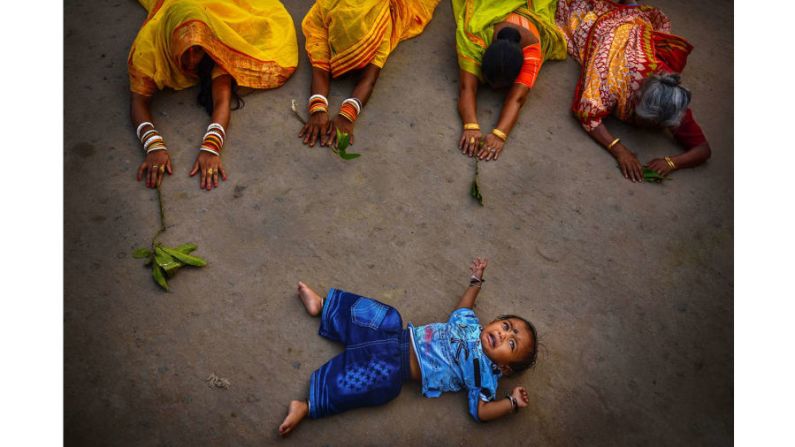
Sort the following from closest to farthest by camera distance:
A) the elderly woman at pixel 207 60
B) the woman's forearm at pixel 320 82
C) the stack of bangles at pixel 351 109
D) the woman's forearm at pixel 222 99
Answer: the elderly woman at pixel 207 60 < the woman's forearm at pixel 222 99 < the stack of bangles at pixel 351 109 < the woman's forearm at pixel 320 82

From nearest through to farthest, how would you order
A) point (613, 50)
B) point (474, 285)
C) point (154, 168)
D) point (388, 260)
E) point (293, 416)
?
point (293, 416)
point (474, 285)
point (388, 260)
point (154, 168)
point (613, 50)

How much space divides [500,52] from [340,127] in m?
1.04

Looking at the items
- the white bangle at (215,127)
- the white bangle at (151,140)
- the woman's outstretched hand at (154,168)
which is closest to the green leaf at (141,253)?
the woman's outstretched hand at (154,168)

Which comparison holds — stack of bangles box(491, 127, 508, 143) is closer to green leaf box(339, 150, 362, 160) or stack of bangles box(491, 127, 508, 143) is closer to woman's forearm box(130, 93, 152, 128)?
green leaf box(339, 150, 362, 160)

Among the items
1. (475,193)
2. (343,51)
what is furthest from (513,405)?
(343,51)

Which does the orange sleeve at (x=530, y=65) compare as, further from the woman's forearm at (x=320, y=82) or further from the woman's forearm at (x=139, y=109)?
the woman's forearm at (x=139, y=109)

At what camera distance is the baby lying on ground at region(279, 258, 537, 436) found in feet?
8.06

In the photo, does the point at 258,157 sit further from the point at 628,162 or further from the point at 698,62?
the point at 698,62

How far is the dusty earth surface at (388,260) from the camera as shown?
251 centimetres

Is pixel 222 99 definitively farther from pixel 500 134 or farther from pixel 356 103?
pixel 500 134

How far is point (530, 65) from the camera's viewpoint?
366cm

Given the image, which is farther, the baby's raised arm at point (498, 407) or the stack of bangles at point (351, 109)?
the stack of bangles at point (351, 109)

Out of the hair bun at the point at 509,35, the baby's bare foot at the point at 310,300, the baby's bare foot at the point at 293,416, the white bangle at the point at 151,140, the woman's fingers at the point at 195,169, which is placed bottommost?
the baby's bare foot at the point at 293,416

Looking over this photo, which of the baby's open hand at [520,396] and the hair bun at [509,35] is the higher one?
the hair bun at [509,35]
